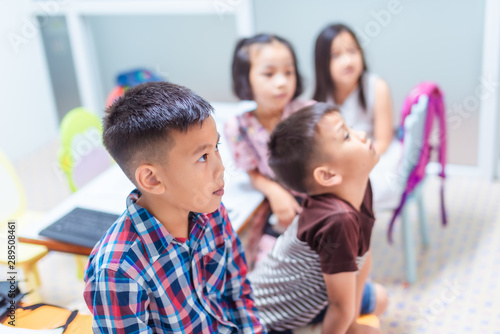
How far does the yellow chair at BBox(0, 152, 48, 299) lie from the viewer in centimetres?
164

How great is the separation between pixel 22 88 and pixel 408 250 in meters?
2.31

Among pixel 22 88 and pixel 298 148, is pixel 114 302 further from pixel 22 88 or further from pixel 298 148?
pixel 22 88

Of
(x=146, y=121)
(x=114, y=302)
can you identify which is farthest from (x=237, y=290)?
(x=146, y=121)

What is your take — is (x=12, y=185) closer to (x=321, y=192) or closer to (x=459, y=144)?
(x=321, y=192)

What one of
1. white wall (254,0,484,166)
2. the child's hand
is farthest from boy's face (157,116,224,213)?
white wall (254,0,484,166)

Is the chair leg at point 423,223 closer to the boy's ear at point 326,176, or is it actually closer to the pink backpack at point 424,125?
the pink backpack at point 424,125

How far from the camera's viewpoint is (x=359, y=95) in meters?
2.04

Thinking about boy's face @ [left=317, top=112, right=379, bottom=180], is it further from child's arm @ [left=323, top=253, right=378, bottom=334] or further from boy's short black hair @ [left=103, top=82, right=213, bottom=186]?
boy's short black hair @ [left=103, top=82, right=213, bottom=186]

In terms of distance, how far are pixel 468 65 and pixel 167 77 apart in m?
1.55

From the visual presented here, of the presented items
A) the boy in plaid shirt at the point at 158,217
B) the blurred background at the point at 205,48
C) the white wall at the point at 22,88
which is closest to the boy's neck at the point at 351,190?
the boy in plaid shirt at the point at 158,217

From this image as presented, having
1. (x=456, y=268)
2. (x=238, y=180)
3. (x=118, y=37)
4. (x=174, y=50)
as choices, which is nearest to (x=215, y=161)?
(x=238, y=180)

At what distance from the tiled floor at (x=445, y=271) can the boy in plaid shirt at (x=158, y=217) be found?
892 millimetres

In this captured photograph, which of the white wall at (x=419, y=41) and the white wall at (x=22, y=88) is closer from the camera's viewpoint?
the white wall at (x=419, y=41)

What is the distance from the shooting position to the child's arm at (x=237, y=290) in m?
1.14
